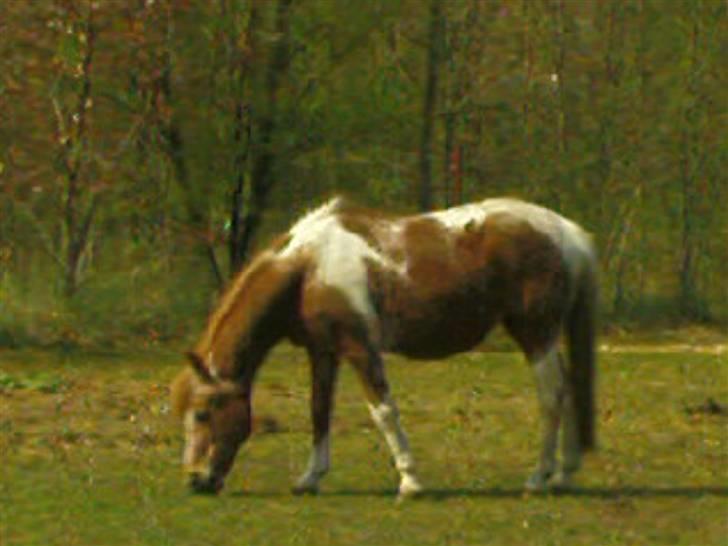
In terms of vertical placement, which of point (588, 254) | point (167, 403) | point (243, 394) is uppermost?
point (588, 254)

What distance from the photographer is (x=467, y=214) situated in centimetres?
1062

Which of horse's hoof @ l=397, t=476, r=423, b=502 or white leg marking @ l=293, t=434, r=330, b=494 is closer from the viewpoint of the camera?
horse's hoof @ l=397, t=476, r=423, b=502

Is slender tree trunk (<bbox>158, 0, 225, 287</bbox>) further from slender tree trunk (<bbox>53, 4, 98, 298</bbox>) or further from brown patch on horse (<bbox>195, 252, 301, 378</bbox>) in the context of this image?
brown patch on horse (<bbox>195, 252, 301, 378</bbox>)

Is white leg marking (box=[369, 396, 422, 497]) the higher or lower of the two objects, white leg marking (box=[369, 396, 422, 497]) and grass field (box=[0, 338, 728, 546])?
the higher

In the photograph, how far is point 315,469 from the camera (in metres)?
10.5

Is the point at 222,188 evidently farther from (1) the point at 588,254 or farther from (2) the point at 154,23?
(1) the point at 588,254

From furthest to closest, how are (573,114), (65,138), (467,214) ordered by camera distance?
1. (573,114)
2. (65,138)
3. (467,214)

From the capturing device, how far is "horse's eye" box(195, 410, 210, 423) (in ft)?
33.6

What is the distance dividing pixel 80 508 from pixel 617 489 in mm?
3633

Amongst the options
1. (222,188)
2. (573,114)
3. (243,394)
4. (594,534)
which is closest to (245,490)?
(243,394)

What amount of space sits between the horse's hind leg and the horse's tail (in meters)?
1.30

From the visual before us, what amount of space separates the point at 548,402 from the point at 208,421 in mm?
2256

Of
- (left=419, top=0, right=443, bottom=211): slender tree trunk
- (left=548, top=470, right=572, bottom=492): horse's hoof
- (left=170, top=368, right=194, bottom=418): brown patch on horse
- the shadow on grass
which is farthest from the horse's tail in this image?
(left=419, top=0, right=443, bottom=211): slender tree trunk

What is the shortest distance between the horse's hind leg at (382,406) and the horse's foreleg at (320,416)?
0.91 ft
